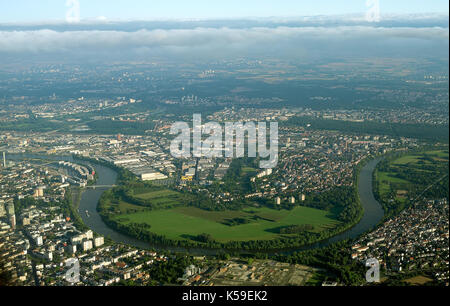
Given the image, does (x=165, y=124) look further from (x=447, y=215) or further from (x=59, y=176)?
(x=447, y=215)

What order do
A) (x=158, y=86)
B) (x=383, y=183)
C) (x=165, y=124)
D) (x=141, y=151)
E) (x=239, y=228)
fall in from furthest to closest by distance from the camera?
(x=158, y=86) < (x=165, y=124) < (x=141, y=151) < (x=383, y=183) < (x=239, y=228)

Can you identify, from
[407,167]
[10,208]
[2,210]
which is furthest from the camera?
[407,167]

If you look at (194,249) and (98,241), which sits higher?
(98,241)

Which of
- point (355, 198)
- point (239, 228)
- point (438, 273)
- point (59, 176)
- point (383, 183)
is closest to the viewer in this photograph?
point (438, 273)

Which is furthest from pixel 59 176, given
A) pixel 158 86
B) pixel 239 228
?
pixel 158 86

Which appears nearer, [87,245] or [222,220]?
[87,245]

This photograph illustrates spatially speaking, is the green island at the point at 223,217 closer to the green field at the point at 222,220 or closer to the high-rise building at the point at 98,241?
the green field at the point at 222,220

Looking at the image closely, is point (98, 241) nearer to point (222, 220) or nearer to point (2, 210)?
point (222, 220)

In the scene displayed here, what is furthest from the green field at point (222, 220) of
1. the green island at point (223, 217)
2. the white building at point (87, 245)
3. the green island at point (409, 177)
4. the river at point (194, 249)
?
the green island at point (409, 177)

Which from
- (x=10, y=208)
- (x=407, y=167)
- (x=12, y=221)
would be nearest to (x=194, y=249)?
(x=12, y=221)
